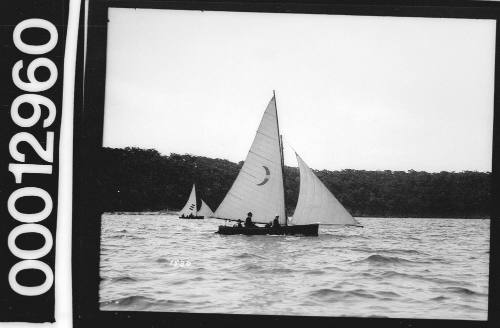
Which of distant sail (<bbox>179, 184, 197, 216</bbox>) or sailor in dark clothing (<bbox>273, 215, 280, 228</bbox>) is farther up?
distant sail (<bbox>179, 184, 197, 216</bbox>)

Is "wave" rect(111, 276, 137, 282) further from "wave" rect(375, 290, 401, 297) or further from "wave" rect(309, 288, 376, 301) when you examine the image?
"wave" rect(375, 290, 401, 297)

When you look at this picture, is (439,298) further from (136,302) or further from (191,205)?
(136,302)

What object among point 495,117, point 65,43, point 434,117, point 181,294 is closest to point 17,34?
point 65,43

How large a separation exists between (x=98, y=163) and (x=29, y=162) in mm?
405

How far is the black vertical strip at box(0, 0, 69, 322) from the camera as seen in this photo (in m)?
3.28

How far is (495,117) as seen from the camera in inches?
137

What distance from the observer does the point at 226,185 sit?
3.63 meters

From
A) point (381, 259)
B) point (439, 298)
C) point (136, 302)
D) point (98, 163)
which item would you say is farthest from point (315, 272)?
point (98, 163)

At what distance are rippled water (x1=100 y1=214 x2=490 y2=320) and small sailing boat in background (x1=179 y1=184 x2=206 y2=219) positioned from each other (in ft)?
0.17

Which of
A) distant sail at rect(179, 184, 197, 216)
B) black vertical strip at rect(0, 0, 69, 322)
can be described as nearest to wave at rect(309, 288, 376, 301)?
distant sail at rect(179, 184, 197, 216)

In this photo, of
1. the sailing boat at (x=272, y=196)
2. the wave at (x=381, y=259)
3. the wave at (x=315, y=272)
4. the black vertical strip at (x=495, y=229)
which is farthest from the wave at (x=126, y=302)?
the black vertical strip at (x=495, y=229)

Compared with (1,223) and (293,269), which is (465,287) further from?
(1,223)

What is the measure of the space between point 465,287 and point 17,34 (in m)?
3.19

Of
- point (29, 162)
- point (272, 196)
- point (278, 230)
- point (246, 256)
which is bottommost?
point (246, 256)
